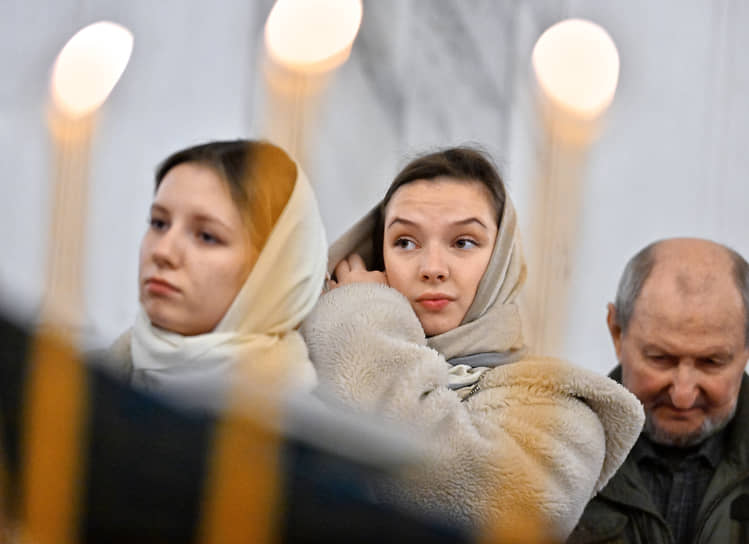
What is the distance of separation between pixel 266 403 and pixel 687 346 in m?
0.48

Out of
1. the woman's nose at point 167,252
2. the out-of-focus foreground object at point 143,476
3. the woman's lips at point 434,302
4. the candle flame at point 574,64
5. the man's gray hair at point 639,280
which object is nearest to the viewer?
the out-of-focus foreground object at point 143,476

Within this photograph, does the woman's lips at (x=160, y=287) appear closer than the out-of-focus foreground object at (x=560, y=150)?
Yes

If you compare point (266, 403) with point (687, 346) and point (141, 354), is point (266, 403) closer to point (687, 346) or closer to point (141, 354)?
point (141, 354)

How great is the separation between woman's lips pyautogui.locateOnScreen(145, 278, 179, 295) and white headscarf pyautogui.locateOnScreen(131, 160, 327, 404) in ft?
0.07

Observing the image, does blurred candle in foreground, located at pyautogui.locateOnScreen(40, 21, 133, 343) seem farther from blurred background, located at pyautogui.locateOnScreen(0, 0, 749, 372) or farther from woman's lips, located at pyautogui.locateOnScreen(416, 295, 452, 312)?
woman's lips, located at pyautogui.locateOnScreen(416, 295, 452, 312)

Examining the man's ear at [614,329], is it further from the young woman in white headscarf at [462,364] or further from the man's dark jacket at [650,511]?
the young woman in white headscarf at [462,364]

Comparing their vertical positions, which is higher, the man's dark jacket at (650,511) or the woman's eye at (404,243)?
the woman's eye at (404,243)

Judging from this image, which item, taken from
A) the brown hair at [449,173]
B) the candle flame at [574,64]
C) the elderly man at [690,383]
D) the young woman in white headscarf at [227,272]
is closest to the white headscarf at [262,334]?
the young woman in white headscarf at [227,272]

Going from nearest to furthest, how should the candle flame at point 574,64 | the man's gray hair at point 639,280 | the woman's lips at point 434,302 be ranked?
the woman's lips at point 434,302
the candle flame at point 574,64
the man's gray hair at point 639,280

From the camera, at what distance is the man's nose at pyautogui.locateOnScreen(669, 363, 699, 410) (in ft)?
3.32

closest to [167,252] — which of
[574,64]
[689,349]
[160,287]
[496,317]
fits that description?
[160,287]

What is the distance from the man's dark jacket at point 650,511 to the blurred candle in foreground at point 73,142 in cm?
45

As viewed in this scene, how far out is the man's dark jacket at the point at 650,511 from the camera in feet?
3.06

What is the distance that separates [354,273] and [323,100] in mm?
133
